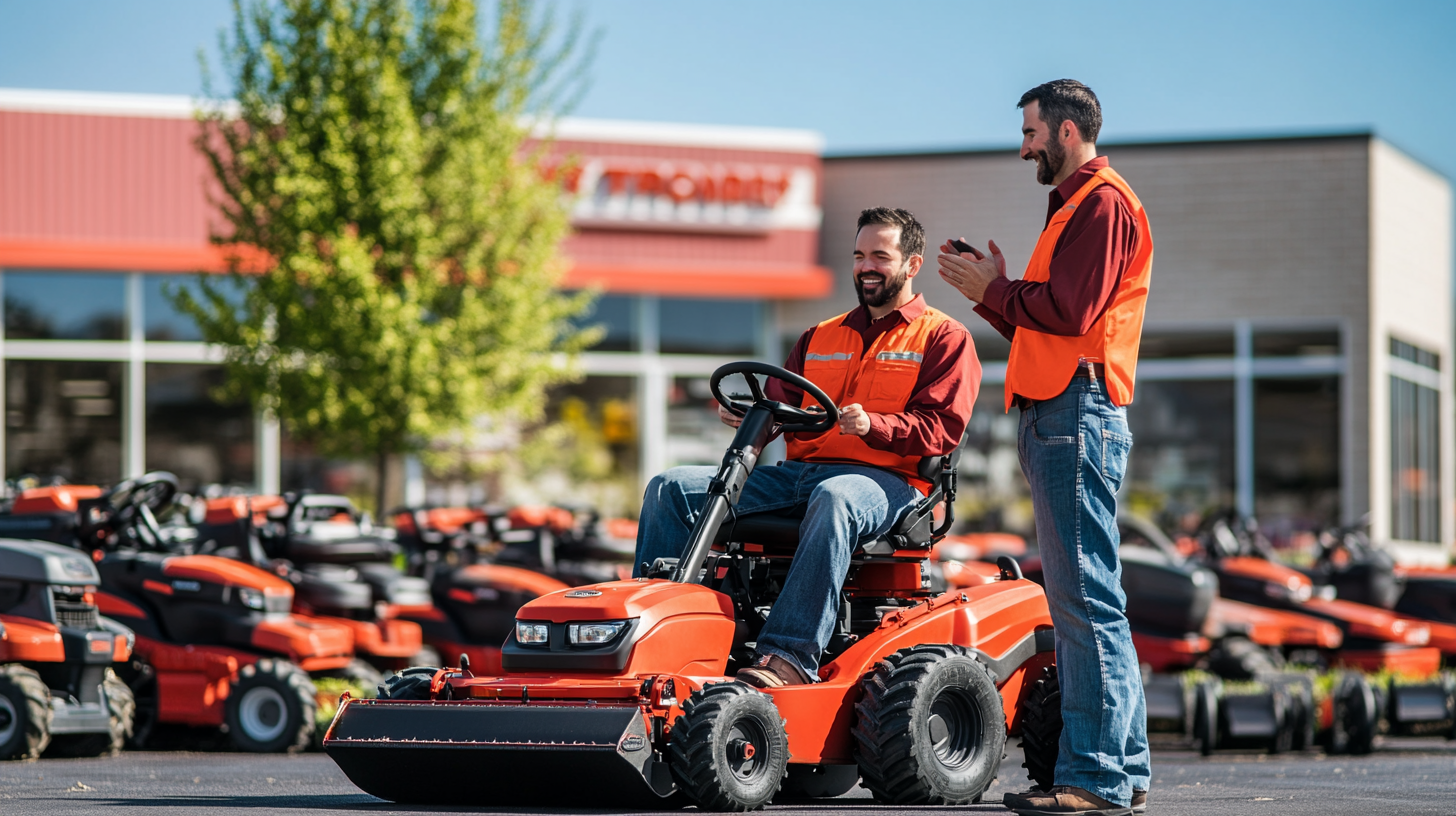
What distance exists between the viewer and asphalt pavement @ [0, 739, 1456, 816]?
5.91 metres

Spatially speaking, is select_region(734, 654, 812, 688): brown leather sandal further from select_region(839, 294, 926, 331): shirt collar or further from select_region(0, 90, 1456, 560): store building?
select_region(0, 90, 1456, 560): store building

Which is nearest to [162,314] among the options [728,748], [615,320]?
[615,320]

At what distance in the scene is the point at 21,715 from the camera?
855 cm

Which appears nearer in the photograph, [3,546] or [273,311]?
[3,546]

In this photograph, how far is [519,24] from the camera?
1748cm

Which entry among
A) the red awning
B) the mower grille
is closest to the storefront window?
the red awning

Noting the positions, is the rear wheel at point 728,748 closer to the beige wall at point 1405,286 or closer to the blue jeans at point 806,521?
the blue jeans at point 806,521

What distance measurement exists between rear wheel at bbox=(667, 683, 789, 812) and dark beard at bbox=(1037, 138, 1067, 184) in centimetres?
178

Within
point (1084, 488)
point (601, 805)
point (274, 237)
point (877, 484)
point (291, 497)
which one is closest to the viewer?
point (1084, 488)

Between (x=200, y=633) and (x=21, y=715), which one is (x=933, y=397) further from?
(x=200, y=633)

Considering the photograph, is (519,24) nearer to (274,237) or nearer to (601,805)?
(274,237)

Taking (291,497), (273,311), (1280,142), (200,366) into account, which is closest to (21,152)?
(200,366)

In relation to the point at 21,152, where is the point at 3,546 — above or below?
below

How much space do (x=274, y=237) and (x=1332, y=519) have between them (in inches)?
536
